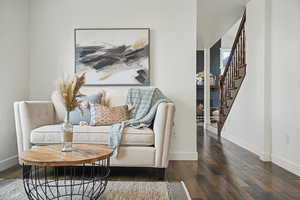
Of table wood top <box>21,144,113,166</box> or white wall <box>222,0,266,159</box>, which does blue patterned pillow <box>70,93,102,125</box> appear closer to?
table wood top <box>21,144,113,166</box>

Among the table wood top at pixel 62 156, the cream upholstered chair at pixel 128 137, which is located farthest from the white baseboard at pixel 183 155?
the table wood top at pixel 62 156

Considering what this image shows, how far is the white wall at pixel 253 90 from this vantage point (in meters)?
3.93

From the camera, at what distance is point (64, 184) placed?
100 inches

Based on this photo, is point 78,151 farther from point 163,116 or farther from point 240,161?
point 240,161

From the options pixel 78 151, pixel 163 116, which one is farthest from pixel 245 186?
pixel 78 151

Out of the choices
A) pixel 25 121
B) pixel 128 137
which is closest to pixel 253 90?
pixel 128 137

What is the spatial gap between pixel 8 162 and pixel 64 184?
1.16 metres

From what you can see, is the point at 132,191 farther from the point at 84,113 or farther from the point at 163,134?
the point at 84,113

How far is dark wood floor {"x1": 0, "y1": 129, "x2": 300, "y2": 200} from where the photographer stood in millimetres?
2332

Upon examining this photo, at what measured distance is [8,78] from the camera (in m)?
3.34

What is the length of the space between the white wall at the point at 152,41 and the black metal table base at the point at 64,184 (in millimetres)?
1290

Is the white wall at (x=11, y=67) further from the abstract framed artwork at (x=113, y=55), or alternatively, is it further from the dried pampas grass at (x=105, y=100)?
the dried pampas grass at (x=105, y=100)

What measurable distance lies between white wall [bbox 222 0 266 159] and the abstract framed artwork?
1.65 meters

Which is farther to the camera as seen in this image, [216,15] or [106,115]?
[216,15]
